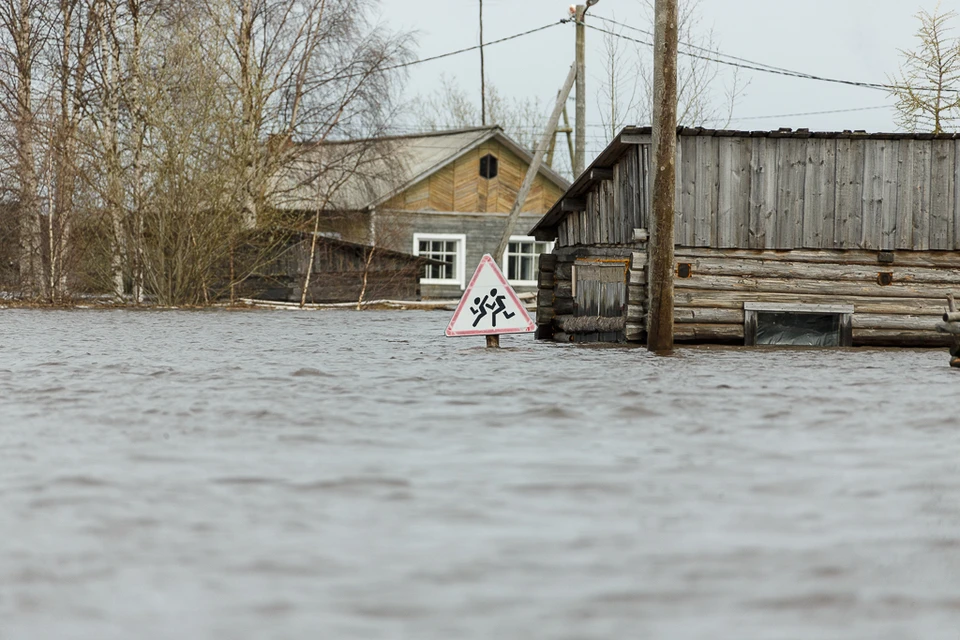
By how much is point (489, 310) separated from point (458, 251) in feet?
95.4

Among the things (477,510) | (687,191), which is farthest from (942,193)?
(477,510)

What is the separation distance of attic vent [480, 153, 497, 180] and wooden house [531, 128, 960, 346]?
26915mm

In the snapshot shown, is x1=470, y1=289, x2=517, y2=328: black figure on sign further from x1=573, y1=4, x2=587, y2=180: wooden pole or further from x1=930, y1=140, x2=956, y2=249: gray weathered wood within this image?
x1=573, y1=4, x2=587, y2=180: wooden pole

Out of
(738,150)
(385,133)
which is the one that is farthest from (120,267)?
(738,150)

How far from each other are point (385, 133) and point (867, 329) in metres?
23.7

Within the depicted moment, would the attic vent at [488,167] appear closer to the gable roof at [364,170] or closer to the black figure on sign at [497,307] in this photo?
the gable roof at [364,170]

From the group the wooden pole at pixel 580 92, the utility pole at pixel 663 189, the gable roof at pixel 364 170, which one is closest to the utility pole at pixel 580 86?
the wooden pole at pixel 580 92

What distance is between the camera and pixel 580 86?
34719 mm

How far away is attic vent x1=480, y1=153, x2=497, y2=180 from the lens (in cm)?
4694

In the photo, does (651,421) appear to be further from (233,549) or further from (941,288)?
(941,288)

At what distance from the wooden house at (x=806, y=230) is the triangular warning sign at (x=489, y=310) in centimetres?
233

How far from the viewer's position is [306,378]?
12.5 meters

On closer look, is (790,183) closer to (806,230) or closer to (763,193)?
(763,193)

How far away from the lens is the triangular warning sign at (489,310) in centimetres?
1711
